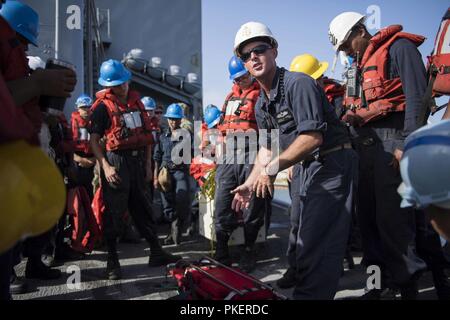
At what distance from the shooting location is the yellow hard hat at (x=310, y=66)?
4.62m

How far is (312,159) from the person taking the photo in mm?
2660

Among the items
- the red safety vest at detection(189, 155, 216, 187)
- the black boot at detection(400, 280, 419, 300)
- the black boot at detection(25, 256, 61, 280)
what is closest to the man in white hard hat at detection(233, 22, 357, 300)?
the black boot at detection(400, 280, 419, 300)

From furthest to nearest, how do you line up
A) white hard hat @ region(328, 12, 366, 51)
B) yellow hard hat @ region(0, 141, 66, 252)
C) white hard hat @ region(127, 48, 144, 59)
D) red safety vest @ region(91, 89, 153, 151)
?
white hard hat @ region(127, 48, 144, 59), red safety vest @ region(91, 89, 153, 151), white hard hat @ region(328, 12, 366, 51), yellow hard hat @ region(0, 141, 66, 252)

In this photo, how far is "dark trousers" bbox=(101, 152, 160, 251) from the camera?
13.4ft

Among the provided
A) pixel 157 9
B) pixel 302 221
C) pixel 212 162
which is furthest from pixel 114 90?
pixel 157 9

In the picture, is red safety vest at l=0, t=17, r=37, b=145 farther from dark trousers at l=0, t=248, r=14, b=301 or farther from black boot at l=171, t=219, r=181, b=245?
black boot at l=171, t=219, r=181, b=245

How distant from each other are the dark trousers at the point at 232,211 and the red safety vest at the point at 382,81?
164 cm

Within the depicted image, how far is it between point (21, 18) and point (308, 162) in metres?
2.11

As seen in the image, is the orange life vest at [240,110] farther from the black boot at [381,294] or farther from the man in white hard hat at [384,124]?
the black boot at [381,294]

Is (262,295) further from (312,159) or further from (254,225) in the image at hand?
(254,225)

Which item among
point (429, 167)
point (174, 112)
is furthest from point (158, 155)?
point (429, 167)

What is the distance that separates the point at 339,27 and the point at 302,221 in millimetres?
1887

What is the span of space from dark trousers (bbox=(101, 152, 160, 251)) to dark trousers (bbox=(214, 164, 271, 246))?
0.83 metres

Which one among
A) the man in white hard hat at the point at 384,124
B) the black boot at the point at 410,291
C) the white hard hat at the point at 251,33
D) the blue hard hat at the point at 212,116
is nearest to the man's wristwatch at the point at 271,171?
the white hard hat at the point at 251,33
